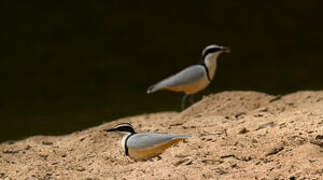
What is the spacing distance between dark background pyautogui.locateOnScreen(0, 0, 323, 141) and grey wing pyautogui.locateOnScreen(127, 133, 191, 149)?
125 inches

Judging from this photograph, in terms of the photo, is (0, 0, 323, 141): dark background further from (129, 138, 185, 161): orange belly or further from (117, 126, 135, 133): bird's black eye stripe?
(129, 138, 185, 161): orange belly

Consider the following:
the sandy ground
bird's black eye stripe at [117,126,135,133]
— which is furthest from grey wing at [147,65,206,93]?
bird's black eye stripe at [117,126,135,133]

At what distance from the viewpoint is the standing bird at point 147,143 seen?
442 centimetres

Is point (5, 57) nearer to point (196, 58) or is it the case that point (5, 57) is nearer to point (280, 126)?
point (196, 58)

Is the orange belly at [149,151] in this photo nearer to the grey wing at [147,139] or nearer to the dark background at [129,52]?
the grey wing at [147,139]

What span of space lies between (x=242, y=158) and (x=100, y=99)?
5209 millimetres

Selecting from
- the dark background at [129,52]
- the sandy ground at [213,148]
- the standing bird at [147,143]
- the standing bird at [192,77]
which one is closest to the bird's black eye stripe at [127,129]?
the standing bird at [147,143]

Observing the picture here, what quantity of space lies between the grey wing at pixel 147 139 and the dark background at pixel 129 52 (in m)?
3.17

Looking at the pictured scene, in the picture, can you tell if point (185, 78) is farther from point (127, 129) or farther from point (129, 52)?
point (129, 52)

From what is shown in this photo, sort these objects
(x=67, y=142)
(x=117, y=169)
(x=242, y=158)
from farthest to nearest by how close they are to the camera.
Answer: (x=67, y=142) < (x=117, y=169) < (x=242, y=158)

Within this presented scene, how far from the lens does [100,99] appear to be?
364 inches

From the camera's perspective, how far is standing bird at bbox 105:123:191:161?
14.5ft

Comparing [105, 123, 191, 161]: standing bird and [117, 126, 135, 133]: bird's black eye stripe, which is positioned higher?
[117, 126, 135, 133]: bird's black eye stripe

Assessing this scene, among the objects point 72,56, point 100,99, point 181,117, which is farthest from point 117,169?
point 72,56
